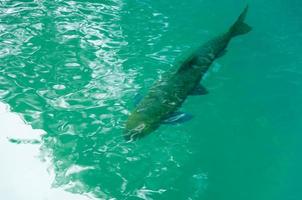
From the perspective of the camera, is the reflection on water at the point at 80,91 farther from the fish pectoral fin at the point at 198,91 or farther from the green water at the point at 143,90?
the fish pectoral fin at the point at 198,91

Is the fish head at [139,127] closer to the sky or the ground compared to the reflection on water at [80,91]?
closer to the sky

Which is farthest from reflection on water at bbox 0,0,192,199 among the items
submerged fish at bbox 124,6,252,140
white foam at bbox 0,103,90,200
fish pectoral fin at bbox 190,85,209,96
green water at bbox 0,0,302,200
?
fish pectoral fin at bbox 190,85,209,96

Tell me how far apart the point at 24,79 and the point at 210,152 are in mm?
3849

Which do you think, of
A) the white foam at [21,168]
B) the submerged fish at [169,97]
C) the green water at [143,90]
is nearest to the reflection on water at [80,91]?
the green water at [143,90]

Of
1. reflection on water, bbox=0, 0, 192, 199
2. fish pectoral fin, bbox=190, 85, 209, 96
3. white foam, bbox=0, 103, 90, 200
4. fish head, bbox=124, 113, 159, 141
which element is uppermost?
fish pectoral fin, bbox=190, 85, 209, 96

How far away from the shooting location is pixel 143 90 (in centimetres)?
693

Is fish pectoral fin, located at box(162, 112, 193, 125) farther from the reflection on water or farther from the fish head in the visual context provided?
the reflection on water

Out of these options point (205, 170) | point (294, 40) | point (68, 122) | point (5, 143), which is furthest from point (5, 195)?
point (294, 40)

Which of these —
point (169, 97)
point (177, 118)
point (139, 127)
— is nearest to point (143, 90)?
point (169, 97)

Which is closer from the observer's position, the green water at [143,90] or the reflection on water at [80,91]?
the reflection on water at [80,91]

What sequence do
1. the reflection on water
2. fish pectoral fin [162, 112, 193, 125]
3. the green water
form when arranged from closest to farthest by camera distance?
fish pectoral fin [162, 112, 193, 125]
the reflection on water
the green water

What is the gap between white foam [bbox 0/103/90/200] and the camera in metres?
5.29

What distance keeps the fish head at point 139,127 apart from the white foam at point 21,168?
1.34 meters

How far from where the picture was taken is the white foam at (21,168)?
5289mm
